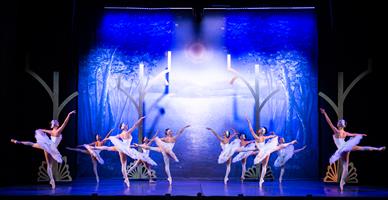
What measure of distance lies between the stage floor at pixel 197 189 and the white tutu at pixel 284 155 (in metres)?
0.48

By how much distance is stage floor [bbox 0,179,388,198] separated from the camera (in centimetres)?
905

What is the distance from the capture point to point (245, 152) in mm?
11711

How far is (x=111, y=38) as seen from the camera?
12984 millimetres

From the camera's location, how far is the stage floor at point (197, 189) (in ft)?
29.7

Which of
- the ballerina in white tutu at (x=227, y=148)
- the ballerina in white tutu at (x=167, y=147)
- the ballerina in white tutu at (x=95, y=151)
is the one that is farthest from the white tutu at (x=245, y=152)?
the ballerina in white tutu at (x=95, y=151)

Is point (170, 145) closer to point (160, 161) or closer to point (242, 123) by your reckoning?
point (160, 161)

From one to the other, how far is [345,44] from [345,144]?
112 inches

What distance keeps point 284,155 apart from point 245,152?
89 cm

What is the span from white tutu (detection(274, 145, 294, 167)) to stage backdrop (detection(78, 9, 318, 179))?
979mm

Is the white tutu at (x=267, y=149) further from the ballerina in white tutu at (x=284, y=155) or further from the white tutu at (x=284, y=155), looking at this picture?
the white tutu at (x=284, y=155)

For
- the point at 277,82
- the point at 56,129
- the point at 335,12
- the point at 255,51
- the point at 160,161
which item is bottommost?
the point at 160,161

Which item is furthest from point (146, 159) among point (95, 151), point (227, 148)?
point (227, 148)

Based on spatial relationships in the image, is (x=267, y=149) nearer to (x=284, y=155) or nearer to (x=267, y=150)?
(x=267, y=150)

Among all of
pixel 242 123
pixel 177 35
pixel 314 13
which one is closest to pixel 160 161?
pixel 242 123
